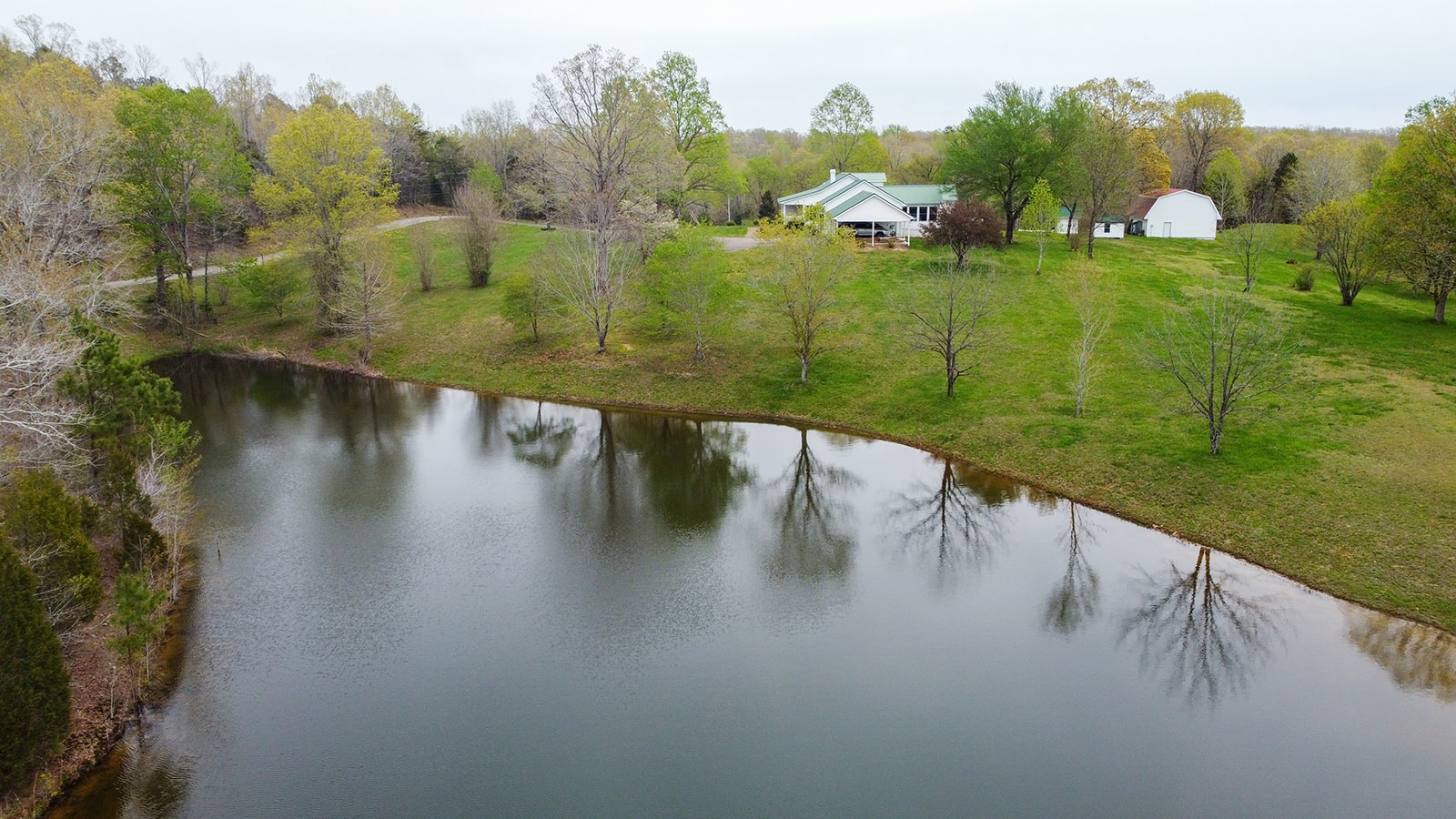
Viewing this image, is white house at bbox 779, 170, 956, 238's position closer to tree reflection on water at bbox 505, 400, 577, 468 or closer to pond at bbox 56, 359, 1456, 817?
tree reflection on water at bbox 505, 400, 577, 468

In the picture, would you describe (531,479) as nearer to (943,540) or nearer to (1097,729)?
(943,540)

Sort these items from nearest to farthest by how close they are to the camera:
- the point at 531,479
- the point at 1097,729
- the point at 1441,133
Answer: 1. the point at 1097,729
2. the point at 531,479
3. the point at 1441,133

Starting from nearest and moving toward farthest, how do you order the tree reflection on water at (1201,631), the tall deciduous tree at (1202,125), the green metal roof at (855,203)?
the tree reflection on water at (1201,631) → the green metal roof at (855,203) → the tall deciduous tree at (1202,125)

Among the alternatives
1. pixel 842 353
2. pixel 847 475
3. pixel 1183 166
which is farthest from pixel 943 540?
pixel 1183 166

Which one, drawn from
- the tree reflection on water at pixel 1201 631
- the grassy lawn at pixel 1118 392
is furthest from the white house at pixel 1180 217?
the tree reflection on water at pixel 1201 631

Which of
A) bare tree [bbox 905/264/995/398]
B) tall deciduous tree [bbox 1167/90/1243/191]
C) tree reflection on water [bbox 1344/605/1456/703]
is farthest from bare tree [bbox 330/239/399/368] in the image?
tall deciduous tree [bbox 1167/90/1243/191]

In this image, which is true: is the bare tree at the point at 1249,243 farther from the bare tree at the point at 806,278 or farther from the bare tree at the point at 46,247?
the bare tree at the point at 46,247

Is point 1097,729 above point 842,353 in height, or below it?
below
